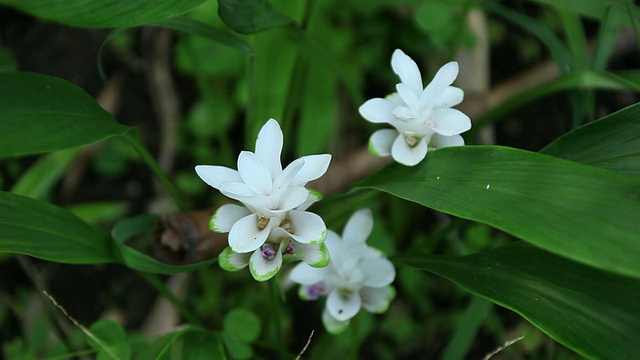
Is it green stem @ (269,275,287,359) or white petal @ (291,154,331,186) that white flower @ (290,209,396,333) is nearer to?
green stem @ (269,275,287,359)

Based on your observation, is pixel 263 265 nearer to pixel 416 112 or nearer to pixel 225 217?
pixel 225 217

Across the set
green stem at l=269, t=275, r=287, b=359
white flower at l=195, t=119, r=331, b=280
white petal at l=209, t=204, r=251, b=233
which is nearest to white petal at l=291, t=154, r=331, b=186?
white flower at l=195, t=119, r=331, b=280

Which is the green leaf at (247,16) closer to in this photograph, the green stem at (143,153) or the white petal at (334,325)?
the green stem at (143,153)

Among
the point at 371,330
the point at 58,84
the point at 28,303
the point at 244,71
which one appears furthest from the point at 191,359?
the point at 244,71

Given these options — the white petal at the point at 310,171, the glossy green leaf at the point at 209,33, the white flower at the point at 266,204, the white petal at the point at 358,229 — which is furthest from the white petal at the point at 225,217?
the glossy green leaf at the point at 209,33

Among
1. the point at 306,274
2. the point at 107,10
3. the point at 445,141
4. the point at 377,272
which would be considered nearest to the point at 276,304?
the point at 306,274

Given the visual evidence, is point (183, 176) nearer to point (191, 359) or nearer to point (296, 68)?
point (296, 68)

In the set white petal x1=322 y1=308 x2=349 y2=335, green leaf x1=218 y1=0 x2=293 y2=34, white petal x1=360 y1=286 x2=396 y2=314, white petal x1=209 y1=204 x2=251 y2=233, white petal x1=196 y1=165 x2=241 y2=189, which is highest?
green leaf x1=218 y1=0 x2=293 y2=34
